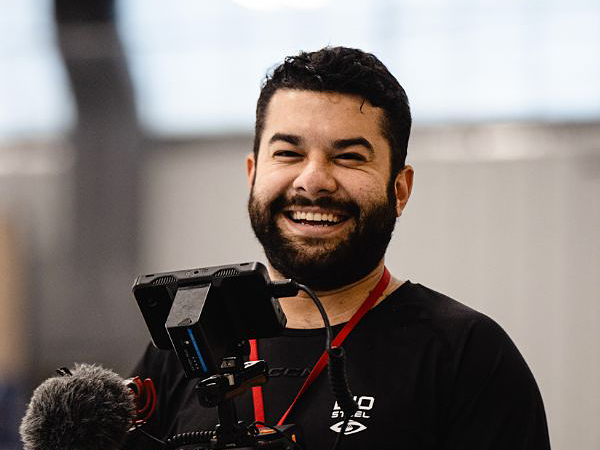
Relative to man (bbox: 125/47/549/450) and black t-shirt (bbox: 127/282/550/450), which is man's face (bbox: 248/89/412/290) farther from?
black t-shirt (bbox: 127/282/550/450)

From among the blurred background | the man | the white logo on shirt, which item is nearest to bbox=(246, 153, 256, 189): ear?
the man

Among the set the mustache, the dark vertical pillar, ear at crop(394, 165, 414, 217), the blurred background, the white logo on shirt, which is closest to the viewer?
the white logo on shirt

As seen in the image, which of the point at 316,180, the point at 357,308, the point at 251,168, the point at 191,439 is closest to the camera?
the point at 191,439

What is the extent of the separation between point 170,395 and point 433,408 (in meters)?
0.52

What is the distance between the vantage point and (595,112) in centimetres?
466

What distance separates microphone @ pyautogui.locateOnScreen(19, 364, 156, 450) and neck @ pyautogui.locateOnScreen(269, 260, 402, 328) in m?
0.43

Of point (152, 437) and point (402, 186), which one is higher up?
point (402, 186)

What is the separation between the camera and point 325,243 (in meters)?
1.60

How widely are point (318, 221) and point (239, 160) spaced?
12.1ft

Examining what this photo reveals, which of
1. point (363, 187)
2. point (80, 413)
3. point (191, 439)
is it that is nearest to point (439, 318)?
point (363, 187)

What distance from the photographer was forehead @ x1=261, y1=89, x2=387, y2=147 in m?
1.60

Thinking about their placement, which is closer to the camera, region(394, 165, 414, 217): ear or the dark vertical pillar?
region(394, 165, 414, 217): ear

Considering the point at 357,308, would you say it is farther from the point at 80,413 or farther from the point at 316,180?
the point at 80,413

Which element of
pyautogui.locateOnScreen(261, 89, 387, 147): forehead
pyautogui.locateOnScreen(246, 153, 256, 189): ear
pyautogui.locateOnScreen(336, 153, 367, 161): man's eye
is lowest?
pyautogui.locateOnScreen(246, 153, 256, 189): ear
